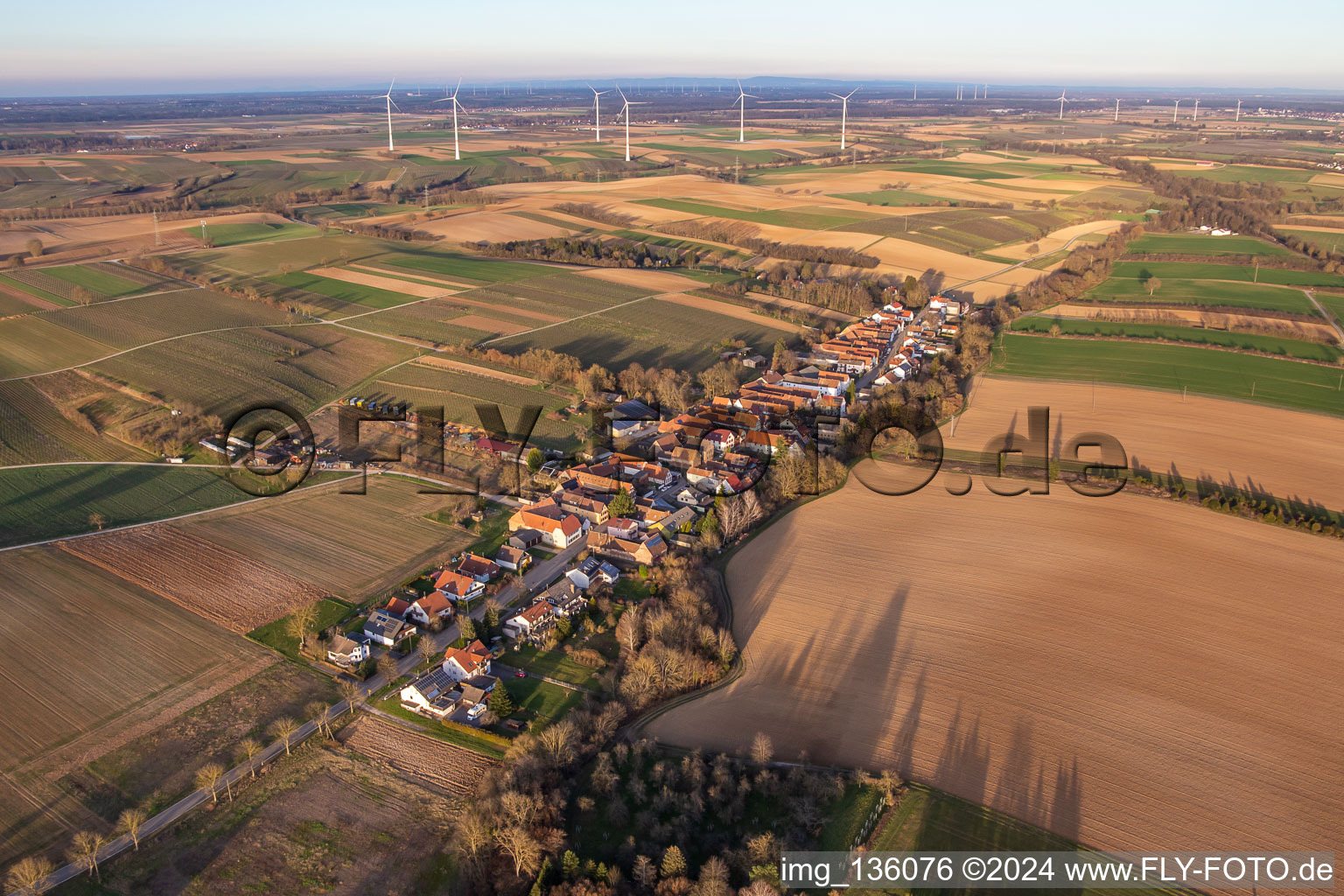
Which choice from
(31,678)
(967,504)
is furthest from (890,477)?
(31,678)

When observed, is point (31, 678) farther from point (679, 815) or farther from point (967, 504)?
point (967, 504)

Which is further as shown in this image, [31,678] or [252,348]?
[252,348]

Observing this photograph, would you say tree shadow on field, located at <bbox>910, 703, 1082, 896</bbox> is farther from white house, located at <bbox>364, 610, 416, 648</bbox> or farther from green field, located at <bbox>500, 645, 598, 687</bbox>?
white house, located at <bbox>364, 610, 416, 648</bbox>

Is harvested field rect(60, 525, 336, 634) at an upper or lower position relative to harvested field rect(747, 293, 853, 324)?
lower

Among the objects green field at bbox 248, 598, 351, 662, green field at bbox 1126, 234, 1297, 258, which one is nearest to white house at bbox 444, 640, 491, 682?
green field at bbox 248, 598, 351, 662

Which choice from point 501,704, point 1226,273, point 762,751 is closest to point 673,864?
point 762,751

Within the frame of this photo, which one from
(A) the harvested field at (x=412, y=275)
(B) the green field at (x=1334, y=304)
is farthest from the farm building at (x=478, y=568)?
(B) the green field at (x=1334, y=304)

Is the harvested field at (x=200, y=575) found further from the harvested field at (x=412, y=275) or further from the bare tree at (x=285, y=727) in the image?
the harvested field at (x=412, y=275)
